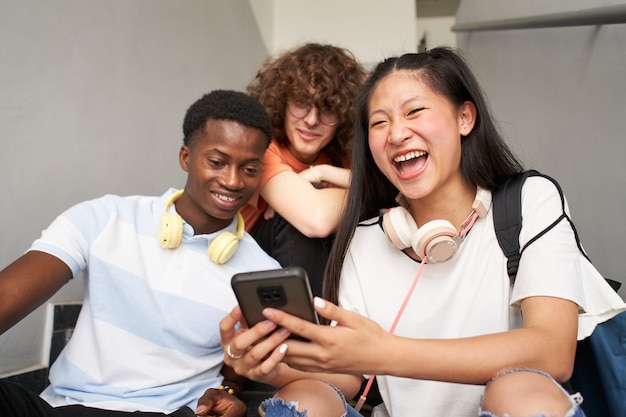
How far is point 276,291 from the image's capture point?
0.84 m

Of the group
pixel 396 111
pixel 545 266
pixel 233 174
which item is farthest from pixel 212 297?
pixel 545 266

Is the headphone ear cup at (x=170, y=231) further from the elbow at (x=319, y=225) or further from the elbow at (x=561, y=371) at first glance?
the elbow at (x=561, y=371)

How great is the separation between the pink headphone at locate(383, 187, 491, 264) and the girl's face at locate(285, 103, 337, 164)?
720mm

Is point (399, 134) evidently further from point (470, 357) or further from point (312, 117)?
point (312, 117)

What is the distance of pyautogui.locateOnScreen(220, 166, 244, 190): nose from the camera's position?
148 cm

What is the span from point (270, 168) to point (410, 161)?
581mm

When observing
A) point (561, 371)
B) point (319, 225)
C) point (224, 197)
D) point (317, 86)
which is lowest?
point (561, 371)

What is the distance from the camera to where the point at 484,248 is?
122 centimetres

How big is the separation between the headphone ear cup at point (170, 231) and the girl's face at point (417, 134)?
2.00 feet

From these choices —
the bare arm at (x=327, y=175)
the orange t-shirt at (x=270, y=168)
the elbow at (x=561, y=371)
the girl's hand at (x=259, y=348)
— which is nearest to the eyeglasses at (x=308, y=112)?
the orange t-shirt at (x=270, y=168)

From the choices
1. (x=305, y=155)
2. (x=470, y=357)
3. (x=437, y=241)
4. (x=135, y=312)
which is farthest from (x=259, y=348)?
(x=305, y=155)

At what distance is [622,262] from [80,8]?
6.44 feet

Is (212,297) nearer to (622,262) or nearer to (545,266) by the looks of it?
(545,266)

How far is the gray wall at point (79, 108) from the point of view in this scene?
146 cm
